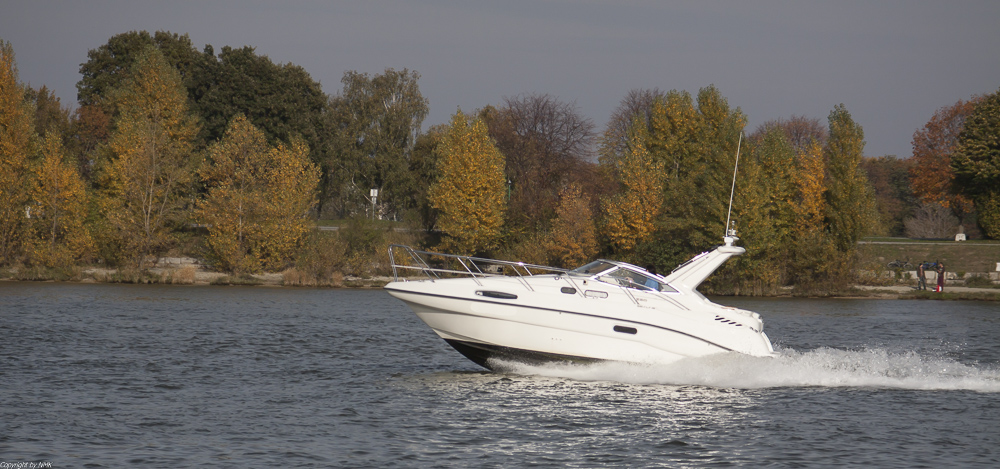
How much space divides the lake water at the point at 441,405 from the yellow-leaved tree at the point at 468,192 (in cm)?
2933

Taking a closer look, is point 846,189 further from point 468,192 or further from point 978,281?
point 468,192

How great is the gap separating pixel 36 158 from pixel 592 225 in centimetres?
3575

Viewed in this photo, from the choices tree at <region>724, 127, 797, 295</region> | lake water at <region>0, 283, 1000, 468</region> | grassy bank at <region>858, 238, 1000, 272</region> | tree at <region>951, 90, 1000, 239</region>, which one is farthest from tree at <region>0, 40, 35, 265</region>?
tree at <region>951, 90, 1000, 239</region>

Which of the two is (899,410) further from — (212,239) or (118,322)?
(212,239)

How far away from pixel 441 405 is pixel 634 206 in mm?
39520

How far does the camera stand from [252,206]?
2076 inches

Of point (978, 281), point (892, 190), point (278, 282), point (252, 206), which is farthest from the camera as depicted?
point (892, 190)

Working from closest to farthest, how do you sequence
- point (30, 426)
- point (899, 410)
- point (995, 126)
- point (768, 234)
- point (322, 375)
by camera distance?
point (30, 426)
point (899, 410)
point (322, 375)
point (768, 234)
point (995, 126)

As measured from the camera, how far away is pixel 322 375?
19500 millimetres

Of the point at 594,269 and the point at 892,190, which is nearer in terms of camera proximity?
the point at 594,269

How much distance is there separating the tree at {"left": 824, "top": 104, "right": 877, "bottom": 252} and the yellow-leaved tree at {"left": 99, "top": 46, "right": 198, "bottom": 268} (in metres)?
39.8

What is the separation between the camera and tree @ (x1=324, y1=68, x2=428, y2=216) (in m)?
78.2

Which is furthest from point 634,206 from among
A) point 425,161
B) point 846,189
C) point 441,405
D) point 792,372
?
point 441,405

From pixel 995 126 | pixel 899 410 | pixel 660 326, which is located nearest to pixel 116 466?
pixel 660 326
